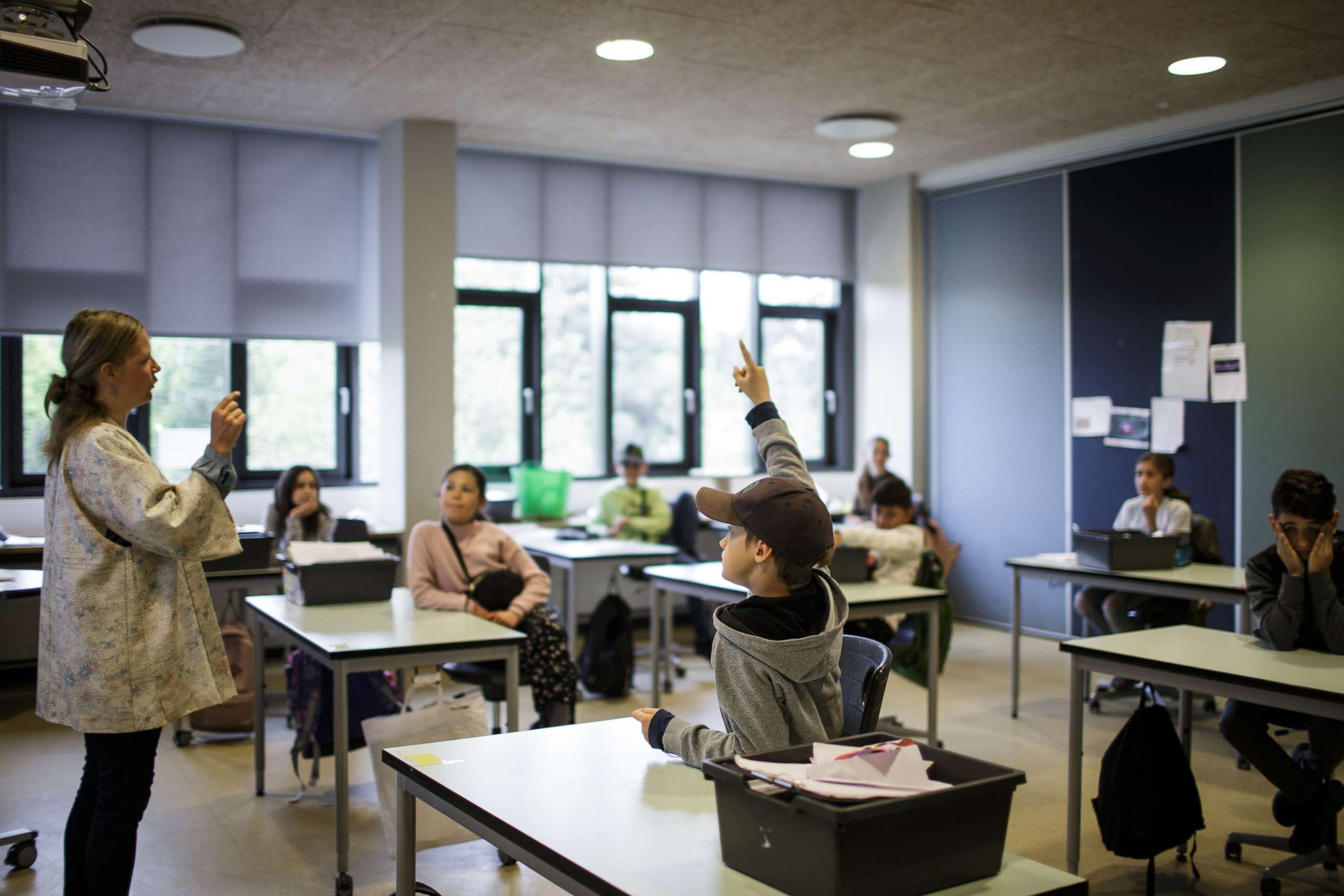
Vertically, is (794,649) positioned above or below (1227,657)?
above

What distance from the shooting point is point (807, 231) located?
7844 mm

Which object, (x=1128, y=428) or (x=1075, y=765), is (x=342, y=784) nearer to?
(x=1075, y=765)

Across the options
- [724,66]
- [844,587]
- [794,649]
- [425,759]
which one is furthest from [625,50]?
[794,649]

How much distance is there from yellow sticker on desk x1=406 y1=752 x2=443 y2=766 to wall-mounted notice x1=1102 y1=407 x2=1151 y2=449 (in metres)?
5.25

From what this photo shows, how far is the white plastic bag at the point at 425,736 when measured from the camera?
307 cm

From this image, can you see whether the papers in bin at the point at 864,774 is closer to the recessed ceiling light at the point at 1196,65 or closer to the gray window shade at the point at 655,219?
the recessed ceiling light at the point at 1196,65

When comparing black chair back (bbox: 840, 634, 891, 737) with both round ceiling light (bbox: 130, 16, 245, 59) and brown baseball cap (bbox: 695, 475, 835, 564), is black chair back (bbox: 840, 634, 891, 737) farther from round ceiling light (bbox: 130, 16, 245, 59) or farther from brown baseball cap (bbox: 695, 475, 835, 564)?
round ceiling light (bbox: 130, 16, 245, 59)

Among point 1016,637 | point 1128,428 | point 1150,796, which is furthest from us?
point 1128,428

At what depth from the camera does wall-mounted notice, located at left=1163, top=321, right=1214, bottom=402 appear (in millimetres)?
5895

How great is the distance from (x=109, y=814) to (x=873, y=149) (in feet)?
18.0

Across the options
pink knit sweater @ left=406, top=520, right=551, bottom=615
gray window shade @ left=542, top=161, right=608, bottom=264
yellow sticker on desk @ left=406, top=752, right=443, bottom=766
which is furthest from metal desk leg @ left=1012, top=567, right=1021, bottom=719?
yellow sticker on desk @ left=406, top=752, right=443, bottom=766

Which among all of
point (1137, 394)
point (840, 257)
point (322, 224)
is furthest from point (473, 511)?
point (840, 257)

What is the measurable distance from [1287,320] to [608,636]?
3729 millimetres

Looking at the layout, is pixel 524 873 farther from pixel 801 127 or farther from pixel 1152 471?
pixel 801 127
